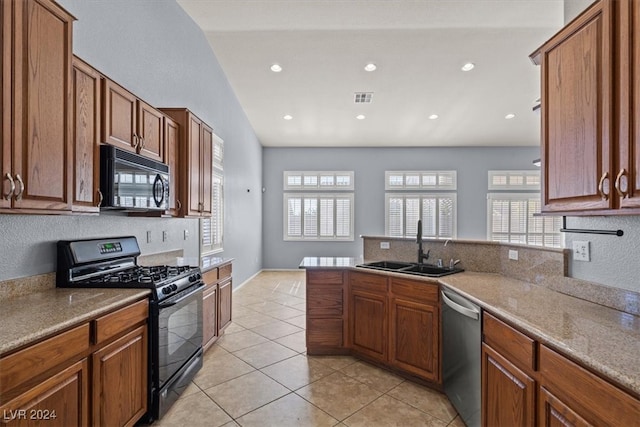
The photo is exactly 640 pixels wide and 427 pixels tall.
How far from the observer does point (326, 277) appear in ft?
9.79

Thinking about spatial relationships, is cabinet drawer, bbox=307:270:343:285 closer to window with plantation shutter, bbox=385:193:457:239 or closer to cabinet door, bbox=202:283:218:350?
cabinet door, bbox=202:283:218:350

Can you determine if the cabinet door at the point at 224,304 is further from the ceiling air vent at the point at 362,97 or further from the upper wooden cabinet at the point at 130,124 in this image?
the ceiling air vent at the point at 362,97

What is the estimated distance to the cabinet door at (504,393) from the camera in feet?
4.46

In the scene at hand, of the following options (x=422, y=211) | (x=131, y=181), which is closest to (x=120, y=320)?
(x=131, y=181)

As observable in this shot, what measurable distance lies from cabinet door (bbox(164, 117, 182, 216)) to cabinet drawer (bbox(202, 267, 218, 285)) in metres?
0.65

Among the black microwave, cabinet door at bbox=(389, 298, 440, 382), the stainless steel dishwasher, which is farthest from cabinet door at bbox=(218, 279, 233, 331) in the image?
the stainless steel dishwasher

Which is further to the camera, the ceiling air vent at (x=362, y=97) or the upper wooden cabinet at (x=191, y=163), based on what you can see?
the ceiling air vent at (x=362, y=97)

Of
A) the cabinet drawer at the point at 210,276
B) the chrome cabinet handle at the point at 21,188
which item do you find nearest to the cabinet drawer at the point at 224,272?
the cabinet drawer at the point at 210,276

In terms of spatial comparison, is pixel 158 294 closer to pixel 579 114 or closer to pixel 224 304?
pixel 224 304

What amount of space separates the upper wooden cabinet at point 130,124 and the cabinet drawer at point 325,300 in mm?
1873

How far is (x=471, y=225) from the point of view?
25.8ft

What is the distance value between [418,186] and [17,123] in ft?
25.1

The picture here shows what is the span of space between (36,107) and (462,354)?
8.98 ft

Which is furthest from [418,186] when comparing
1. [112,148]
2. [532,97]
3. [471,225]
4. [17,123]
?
[17,123]
